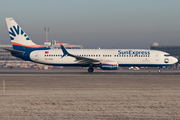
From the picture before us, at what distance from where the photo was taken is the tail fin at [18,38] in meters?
43.5

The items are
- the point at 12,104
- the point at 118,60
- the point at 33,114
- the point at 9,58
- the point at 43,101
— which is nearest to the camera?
the point at 33,114

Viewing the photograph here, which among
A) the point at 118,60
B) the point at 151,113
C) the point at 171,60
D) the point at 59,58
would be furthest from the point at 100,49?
the point at 151,113

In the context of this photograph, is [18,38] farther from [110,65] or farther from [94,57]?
[110,65]

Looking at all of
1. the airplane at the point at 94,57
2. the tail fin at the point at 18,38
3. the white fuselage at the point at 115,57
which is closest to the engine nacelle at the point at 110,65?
the airplane at the point at 94,57

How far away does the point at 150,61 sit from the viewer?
139 feet

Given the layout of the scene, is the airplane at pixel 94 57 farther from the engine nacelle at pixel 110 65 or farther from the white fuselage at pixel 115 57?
the engine nacelle at pixel 110 65

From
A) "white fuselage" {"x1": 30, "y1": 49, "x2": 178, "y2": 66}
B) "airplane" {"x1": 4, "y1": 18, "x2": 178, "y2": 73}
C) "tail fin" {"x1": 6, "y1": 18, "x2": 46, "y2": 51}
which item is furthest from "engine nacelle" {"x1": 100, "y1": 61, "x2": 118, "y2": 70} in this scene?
"tail fin" {"x1": 6, "y1": 18, "x2": 46, "y2": 51}

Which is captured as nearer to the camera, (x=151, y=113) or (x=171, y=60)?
(x=151, y=113)

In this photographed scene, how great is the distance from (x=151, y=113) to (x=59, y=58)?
104 feet

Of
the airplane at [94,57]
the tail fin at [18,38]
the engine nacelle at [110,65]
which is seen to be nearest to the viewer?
the engine nacelle at [110,65]

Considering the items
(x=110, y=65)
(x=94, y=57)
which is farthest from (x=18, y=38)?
(x=110, y=65)

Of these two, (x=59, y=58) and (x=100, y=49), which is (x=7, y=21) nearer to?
(x=59, y=58)

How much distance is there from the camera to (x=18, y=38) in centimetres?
4375

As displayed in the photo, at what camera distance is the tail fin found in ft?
143
